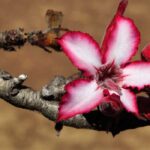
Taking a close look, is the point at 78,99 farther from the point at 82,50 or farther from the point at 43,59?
the point at 43,59

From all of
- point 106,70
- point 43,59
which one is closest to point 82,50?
point 106,70

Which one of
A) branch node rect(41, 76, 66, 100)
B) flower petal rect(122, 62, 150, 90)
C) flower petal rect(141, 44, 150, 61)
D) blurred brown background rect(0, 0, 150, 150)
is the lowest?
blurred brown background rect(0, 0, 150, 150)

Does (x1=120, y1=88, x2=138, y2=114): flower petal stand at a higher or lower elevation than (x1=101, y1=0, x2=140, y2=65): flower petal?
lower

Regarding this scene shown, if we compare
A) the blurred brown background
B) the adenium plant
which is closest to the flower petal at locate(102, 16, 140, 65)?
the adenium plant

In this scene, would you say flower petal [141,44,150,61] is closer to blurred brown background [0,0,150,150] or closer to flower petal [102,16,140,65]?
flower petal [102,16,140,65]

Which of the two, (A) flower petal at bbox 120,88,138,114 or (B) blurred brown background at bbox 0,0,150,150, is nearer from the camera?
(A) flower petal at bbox 120,88,138,114

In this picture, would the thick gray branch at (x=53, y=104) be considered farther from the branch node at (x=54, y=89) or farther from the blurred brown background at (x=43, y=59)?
the blurred brown background at (x=43, y=59)
